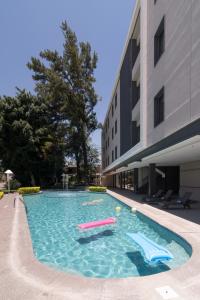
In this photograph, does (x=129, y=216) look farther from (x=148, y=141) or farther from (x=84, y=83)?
(x=84, y=83)

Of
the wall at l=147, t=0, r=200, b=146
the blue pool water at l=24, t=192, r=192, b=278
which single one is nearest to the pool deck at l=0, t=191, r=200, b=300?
the blue pool water at l=24, t=192, r=192, b=278

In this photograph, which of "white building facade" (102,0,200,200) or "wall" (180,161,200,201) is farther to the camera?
"wall" (180,161,200,201)

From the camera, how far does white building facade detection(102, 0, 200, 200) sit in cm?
928

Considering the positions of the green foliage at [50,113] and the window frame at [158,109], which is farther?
the green foliage at [50,113]

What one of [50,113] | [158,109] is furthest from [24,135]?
[158,109]

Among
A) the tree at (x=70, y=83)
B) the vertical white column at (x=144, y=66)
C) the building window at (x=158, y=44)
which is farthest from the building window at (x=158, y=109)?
the tree at (x=70, y=83)

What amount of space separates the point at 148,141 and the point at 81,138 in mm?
19985

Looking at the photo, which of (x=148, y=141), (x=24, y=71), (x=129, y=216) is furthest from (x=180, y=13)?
(x=24, y=71)

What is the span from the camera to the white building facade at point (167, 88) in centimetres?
928

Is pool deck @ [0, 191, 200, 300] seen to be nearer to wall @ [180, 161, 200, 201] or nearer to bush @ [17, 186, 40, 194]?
wall @ [180, 161, 200, 201]

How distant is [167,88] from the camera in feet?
41.2

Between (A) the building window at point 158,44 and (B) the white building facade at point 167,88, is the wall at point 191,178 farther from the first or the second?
(A) the building window at point 158,44

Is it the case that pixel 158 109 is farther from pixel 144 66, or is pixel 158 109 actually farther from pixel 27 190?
pixel 27 190

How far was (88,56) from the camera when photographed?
114 ft
